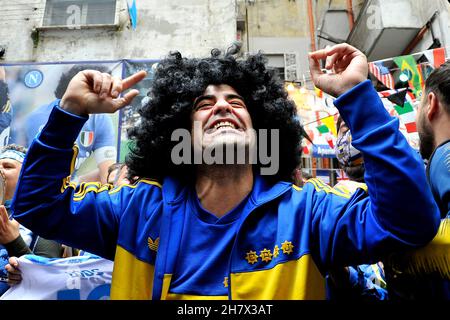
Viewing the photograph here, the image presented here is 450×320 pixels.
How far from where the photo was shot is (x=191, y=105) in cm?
247

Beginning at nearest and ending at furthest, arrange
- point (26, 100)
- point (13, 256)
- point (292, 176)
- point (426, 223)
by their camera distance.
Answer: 1. point (426, 223)
2. point (292, 176)
3. point (13, 256)
4. point (26, 100)

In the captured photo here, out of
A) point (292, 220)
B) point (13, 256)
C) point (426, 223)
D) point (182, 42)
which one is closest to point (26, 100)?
point (182, 42)

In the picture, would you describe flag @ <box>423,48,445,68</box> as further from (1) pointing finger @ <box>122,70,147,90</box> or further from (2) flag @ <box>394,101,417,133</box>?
(1) pointing finger @ <box>122,70,147,90</box>

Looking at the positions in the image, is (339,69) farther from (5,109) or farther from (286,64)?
(286,64)

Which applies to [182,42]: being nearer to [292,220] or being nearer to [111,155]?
[111,155]

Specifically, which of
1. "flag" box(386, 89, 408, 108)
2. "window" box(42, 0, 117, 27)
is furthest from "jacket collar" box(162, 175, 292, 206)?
"window" box(42, 0, 117, 27)

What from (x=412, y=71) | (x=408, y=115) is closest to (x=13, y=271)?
(x=408, y=115)

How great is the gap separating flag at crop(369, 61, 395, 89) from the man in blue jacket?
6.09m

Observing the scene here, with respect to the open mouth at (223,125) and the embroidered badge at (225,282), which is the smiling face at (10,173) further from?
the embroidered badge at (225,282)

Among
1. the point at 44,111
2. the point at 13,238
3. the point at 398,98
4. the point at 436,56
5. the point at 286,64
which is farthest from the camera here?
the point at 286,64

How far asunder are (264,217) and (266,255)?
7.9 inches

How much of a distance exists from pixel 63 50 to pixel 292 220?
959cm
